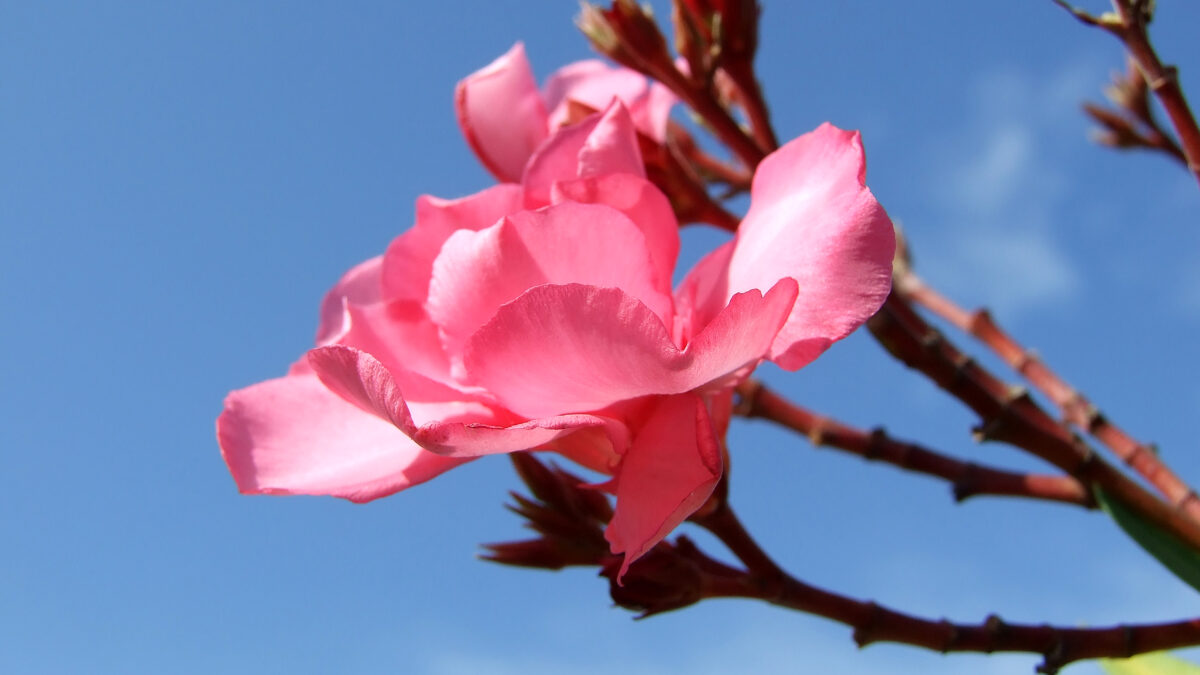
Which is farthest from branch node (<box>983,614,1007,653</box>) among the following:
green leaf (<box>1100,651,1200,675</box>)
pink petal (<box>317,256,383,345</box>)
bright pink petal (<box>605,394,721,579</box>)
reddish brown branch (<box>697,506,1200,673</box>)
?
pink petal (<box>317,256,383,345</box>)

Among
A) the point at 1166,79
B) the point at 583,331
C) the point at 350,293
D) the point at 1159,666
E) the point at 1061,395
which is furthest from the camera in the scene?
the point at 1061,395

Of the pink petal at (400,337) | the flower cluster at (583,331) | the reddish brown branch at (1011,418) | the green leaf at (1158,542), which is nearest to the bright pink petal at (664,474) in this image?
the flower cluster at (583,331)

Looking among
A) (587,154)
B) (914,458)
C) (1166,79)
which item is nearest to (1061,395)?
(914,458)

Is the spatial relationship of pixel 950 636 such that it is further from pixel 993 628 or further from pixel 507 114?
pixel 507 114

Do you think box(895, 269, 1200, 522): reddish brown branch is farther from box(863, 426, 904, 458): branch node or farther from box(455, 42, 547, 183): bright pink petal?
box(455, 42, 547, 183): bright pink petal

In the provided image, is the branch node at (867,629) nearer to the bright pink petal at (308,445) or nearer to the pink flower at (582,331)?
the pink flower at (582,331)
